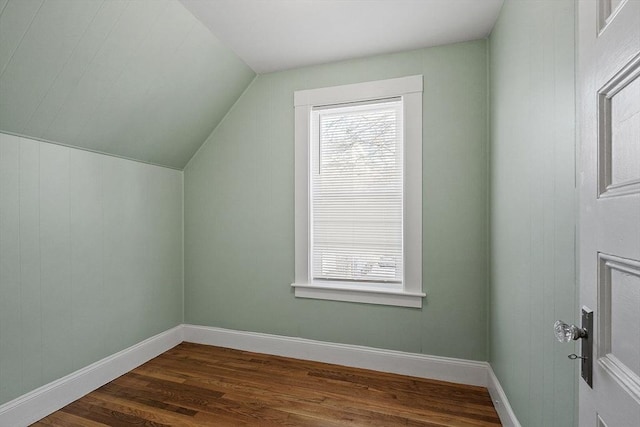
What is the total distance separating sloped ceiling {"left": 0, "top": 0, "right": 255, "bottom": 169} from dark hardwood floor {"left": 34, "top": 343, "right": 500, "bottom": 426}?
5.67ft

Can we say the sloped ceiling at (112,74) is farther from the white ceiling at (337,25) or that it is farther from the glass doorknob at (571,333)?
the glass doorknob at (571,333)

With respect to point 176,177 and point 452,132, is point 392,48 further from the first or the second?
point 176,177

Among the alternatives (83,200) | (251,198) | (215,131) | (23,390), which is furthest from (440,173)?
(23,390)

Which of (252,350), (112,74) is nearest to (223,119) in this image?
(112,74)

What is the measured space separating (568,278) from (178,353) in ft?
9.64

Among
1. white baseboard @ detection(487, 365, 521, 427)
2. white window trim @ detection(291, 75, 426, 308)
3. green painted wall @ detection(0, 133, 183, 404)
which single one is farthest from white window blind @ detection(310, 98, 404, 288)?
green painted wall @ detection(0, 133, 183, 404)

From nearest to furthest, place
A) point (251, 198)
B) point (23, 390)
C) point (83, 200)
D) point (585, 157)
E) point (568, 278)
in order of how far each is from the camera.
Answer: point (585, 157)
point (568, 278)
point (23, 390)
point (83, 200)
point (251, 198)

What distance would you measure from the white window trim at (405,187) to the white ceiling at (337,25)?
0.29 m

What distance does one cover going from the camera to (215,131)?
3045 mm

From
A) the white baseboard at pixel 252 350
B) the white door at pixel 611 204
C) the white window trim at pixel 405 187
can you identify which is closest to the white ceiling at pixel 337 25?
the white window trim at pixel 405 187

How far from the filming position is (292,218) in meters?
2.80

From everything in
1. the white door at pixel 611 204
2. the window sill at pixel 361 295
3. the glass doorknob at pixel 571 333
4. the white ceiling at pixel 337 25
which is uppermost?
the white ceiling at pixel 337 25

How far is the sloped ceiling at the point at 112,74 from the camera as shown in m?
1.59

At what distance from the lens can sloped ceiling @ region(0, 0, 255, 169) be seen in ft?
5.23
